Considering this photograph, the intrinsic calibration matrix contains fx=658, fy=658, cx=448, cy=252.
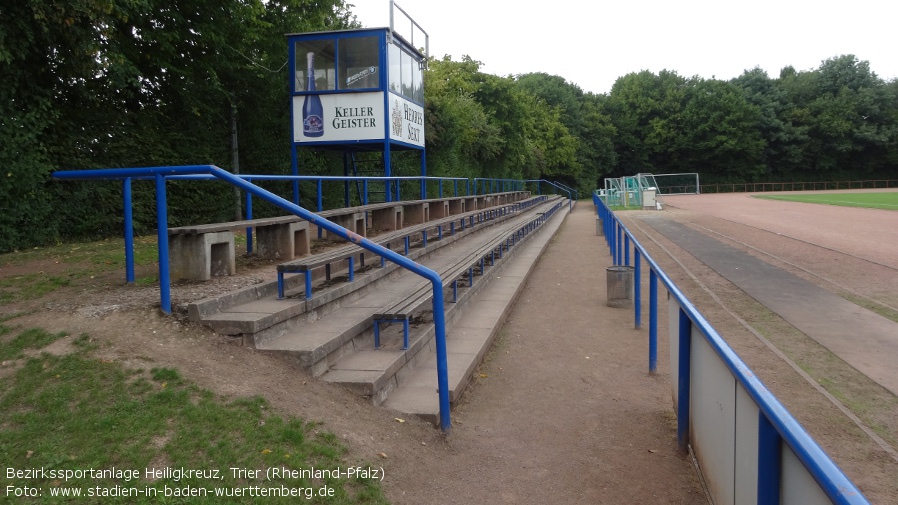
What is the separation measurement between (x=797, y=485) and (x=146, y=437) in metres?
3.04

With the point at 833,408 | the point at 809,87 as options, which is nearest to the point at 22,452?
the point at 833,408

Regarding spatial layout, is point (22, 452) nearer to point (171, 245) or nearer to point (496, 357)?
point (171, 245)

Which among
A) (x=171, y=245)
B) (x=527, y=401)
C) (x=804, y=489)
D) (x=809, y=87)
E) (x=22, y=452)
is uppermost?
(x=809, y=87)

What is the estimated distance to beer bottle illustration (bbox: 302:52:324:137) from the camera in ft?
45.9

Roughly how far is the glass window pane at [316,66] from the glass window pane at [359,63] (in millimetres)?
248

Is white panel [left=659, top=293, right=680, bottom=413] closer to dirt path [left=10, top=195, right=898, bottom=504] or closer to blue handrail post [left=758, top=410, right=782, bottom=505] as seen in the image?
dirt path [left=10, top=195, right=898, bottom=504]

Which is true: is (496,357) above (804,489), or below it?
below

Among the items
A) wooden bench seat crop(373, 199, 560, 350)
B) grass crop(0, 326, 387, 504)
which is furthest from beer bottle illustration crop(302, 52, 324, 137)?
grass crop(0, 326, 387, 504)

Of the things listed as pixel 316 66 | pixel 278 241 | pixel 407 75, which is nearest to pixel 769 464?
pixel 278 241

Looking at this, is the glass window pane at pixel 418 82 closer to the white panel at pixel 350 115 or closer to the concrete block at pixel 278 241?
the white panel at pixel 350 115

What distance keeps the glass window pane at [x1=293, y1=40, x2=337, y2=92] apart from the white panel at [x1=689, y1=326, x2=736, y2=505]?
11.6 m

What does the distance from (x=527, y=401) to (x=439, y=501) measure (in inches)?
79.3

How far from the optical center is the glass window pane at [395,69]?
14.0m

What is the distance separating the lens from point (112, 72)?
441 inches
